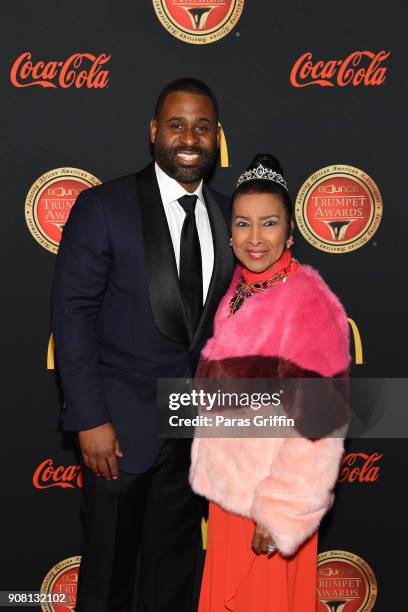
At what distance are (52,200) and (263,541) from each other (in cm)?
145

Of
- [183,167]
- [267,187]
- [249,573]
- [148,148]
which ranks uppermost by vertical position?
[148,148]

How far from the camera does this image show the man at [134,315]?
6.31ft

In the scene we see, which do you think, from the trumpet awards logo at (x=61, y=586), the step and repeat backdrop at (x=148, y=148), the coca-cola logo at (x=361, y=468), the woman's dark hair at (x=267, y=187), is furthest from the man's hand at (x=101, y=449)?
the coca-cola logo at (x=361, y=468)

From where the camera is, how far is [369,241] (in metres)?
2.58

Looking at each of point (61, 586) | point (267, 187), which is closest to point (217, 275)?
point (267, 187)

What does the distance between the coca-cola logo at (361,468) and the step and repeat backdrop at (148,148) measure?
8cm

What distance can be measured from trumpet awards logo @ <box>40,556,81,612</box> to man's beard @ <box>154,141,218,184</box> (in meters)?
1.62

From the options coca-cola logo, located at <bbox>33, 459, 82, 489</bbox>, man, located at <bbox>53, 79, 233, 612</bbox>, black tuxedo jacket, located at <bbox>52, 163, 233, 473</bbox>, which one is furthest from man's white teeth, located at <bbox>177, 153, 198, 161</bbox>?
coca-cola logo, located at <bbox>33, 459, 82, 489</bbox>

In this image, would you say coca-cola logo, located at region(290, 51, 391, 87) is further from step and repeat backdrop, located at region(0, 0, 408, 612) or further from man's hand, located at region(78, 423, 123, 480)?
man's hand, located at region(78, 423, 123, 480)

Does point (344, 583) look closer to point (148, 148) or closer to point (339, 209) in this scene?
point (339, 209)

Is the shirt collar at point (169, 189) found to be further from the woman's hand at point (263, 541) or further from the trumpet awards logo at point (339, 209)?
the woman's hand at point (263, 541)

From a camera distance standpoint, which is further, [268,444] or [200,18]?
[200,18]

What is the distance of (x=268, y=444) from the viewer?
176 centimetres

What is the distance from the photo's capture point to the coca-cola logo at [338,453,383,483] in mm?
2734
